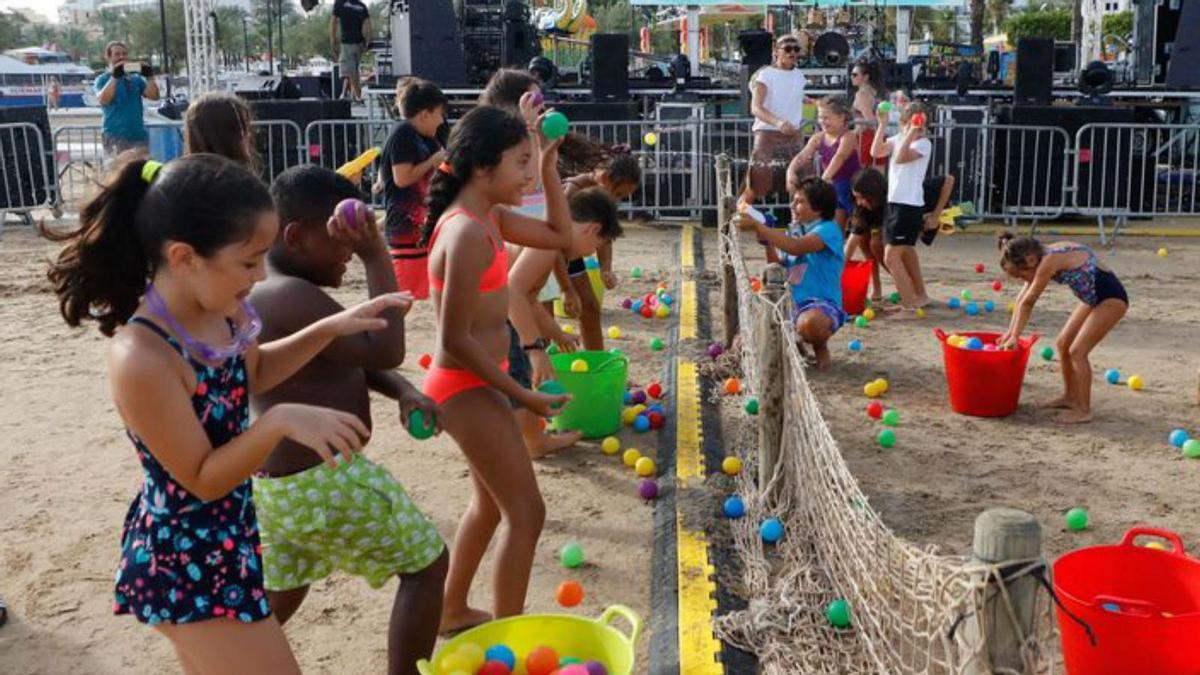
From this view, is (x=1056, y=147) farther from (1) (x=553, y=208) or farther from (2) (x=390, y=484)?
(2) (x=390, y=484)

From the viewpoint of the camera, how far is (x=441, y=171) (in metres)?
4.10

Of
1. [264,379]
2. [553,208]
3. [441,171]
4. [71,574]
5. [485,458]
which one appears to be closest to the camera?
[264,379]

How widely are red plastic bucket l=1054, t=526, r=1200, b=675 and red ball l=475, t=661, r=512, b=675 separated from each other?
1552 mm

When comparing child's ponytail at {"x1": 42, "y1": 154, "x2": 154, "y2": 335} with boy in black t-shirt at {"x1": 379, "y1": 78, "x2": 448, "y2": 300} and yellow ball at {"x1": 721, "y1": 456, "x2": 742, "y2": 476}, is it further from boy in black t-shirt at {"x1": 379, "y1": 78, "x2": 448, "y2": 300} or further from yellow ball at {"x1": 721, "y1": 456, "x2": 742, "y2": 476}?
boy in black t-shirt at {"x1": 379, "y1": 78, "x2": 448, "y2": 300}

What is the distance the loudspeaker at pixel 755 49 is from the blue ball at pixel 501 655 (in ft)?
46.7

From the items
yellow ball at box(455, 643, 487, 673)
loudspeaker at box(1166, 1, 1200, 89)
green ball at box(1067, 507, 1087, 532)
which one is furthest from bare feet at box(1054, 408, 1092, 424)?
loudspeaker at box(1166, 1, 1200, 89)

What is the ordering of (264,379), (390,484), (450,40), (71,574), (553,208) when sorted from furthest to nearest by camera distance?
(450,40)
(71,574)
(553,208)
(390,484)
(264,379)

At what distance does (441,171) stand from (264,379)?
1422 mm

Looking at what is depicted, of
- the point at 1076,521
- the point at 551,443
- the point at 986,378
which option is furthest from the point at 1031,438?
the point at 551,443

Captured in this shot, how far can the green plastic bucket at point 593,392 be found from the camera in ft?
20.5

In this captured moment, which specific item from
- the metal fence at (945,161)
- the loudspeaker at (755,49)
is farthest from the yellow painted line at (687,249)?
the loudspeaker at (755,49)

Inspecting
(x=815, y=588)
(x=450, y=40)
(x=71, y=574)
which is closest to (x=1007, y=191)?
(x=450, y=40)

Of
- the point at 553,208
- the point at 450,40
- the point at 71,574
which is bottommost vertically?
the point at 71,574

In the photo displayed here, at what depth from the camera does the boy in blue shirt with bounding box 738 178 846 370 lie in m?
7.73
